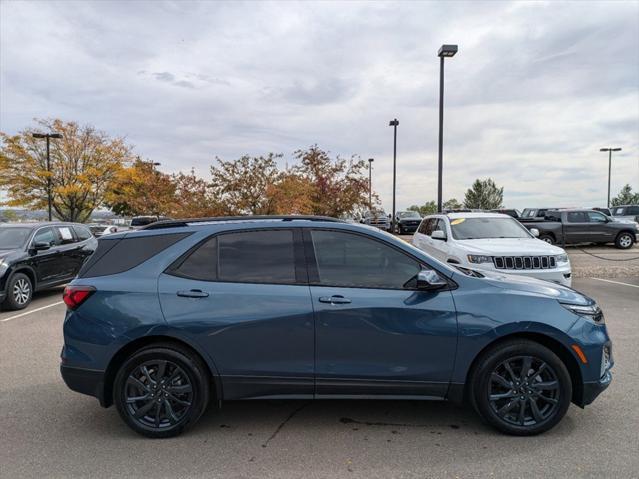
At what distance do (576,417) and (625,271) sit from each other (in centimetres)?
1124

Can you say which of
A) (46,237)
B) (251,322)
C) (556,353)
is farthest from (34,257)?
(556,353)

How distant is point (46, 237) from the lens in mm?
9969

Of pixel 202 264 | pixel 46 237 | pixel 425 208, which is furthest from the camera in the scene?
pixel 425 208

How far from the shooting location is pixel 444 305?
3.59 m

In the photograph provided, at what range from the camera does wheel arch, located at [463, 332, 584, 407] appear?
3.63m

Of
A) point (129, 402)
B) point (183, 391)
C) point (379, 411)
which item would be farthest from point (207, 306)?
point (379, 411)

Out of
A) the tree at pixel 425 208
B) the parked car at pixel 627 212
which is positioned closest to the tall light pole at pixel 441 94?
the parked car at pixel 627 212

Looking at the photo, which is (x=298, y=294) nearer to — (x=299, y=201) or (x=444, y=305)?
(x=444, y=305)

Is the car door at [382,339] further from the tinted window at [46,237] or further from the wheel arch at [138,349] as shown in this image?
the tinted window at [46,237]

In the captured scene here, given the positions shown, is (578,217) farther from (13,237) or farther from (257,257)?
(13,237)

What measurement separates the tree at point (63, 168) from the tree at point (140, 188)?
19.8 inches

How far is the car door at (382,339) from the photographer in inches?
141

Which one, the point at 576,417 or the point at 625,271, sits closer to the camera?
the point at 576,417

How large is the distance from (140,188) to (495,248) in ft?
96.8
